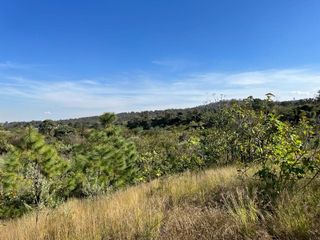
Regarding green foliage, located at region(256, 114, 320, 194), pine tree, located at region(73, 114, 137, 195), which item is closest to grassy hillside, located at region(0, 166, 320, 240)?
green foliage, located at region(256, 114, 320, 194)

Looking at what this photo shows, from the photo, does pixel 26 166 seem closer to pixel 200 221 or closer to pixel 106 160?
pixel 106 160

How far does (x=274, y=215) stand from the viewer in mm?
4516

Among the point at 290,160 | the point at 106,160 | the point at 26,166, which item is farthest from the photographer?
the point at 106,160

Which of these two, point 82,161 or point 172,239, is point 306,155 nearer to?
point 172,239

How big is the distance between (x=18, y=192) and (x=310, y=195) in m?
9.98

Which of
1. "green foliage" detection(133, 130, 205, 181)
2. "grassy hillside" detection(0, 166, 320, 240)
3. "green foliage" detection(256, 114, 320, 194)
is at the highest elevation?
"green foliage" detection(256, 114, 320, 194)

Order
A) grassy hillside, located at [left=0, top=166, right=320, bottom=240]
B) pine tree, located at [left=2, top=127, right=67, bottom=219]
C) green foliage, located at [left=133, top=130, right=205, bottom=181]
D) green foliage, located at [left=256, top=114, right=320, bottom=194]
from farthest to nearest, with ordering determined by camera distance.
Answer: green foliage, located at [left=133, top=130, right=205, bottom=181] → pine tree, located at [left=2, top=127, right=67, bottom=219] → green foliage, located at [left=256, top=114, right=320, bottom=194] → grassy hillside, located at [left=0, top=166, right=320, bottom=240]

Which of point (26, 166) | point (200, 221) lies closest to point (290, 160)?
point (200, 221)

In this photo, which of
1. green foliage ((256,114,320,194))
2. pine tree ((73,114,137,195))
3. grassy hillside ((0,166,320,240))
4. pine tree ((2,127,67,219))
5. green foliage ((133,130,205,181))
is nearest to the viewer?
grassy hillside ((0,166,320,240))

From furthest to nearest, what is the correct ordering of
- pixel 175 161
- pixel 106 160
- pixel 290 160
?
pixel 106 160 < pixel 175 161 < pixel 290 160

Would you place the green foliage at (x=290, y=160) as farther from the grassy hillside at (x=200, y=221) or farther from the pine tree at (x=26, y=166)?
the pine tree at (x=26, y=166)

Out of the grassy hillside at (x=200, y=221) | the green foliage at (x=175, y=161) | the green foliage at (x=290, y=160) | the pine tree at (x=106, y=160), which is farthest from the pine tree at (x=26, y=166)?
the green foliage at (x=290, y=160)

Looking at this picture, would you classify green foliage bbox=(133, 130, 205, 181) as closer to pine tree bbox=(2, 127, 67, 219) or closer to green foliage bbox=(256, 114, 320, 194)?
pine tree bbox=(2, 127, 67, 219)

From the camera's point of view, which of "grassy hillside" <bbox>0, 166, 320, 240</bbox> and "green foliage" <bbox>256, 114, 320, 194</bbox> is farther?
"green foliage" <bbox>256, 114, 320, 194</bbox>
